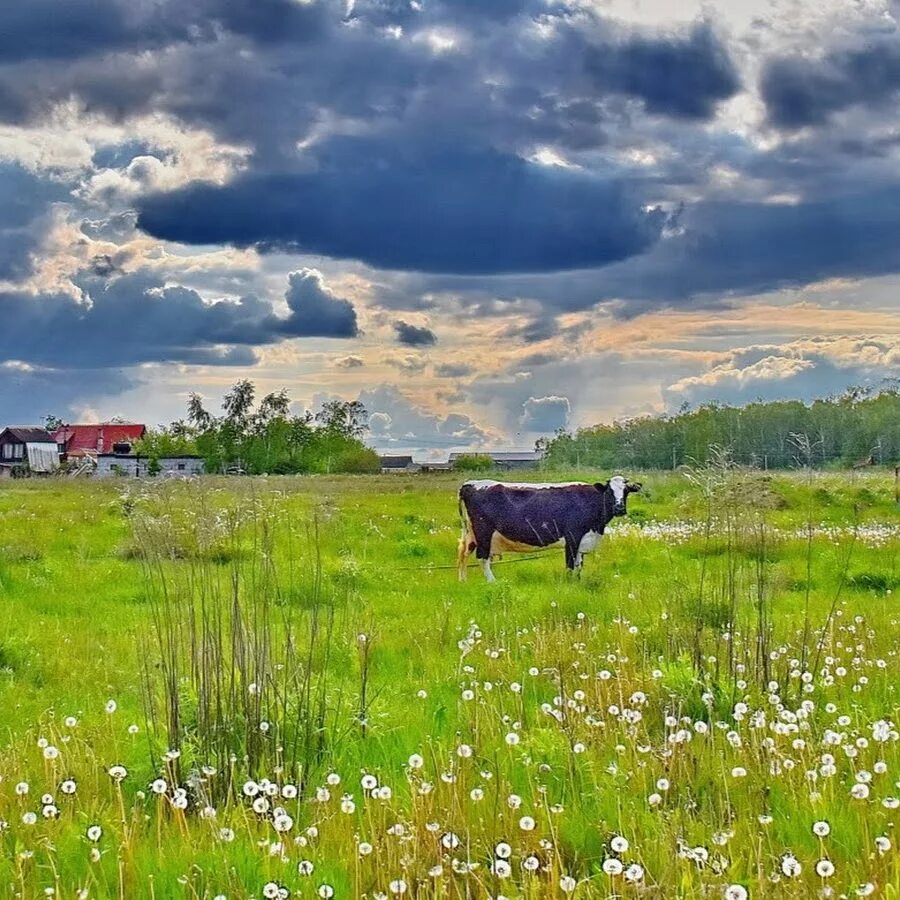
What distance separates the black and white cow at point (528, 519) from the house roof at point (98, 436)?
300 feet

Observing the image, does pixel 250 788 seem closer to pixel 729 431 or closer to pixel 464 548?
pixel 464 548

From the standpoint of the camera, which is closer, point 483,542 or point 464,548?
point 464,548

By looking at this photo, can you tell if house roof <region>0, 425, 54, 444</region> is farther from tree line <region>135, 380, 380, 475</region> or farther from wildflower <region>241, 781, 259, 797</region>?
wildflower <region>241, 781, 259, 797</region>

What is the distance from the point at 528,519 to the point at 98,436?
321 feet

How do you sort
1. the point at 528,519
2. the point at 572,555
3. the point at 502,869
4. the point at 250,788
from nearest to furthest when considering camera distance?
the point at 502,869, the point at 250,788, the point at 528,519, the point at 572,555

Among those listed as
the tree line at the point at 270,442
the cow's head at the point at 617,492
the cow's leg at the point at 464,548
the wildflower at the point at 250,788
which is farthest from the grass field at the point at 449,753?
the tree line at the point at 270,442

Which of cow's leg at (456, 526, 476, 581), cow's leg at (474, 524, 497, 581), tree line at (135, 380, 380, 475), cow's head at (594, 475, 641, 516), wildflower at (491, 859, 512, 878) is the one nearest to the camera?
wildflower at (491, 859, 512, 878)

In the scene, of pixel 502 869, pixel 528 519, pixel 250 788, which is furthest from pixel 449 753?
pixel 528 519

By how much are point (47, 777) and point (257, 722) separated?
4.31 feet

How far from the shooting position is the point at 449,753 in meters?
6.48

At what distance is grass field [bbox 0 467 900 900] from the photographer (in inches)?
187

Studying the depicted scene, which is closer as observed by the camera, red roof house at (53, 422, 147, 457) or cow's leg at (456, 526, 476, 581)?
cow's leg at (456, 526, 476, 581)

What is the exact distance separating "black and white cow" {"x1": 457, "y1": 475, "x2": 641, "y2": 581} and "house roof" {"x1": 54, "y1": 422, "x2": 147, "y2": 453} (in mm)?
91558

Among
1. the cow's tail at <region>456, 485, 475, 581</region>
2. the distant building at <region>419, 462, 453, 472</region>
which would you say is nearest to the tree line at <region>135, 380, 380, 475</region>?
the distant building at <region>419, 462, 453, 472</region>
